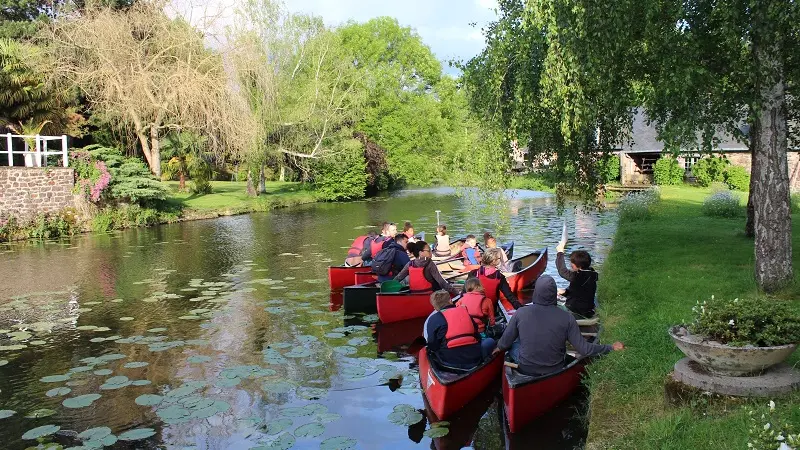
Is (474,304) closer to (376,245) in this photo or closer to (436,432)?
(436,432)

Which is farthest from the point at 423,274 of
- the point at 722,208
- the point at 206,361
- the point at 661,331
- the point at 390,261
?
the point at 722,208

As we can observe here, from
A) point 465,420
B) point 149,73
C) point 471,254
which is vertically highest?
point 149,73

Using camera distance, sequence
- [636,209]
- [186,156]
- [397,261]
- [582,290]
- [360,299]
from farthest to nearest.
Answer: [186,156] → [636,209] → [397,261] → [360,299] → [582,290]

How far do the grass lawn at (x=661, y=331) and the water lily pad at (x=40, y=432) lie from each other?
584 centimetres

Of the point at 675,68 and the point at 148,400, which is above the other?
the point at 675,68

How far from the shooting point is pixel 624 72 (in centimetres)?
948

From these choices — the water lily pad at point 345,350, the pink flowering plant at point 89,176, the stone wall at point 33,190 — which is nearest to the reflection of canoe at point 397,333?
the water lily pad at point 345,350

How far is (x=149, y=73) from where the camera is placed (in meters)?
29.5

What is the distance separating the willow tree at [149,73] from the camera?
94.9 feet

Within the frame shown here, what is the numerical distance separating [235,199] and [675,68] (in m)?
31.7

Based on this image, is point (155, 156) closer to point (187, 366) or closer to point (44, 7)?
point (44, 7)

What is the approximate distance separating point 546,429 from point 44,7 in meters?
38.6

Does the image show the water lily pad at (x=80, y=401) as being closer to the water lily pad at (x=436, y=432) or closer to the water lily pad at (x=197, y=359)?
the water lily pad at (x=197, y=359)

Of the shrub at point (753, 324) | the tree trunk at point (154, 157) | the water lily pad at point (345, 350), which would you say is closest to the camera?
the shrub at point (753, 324)
